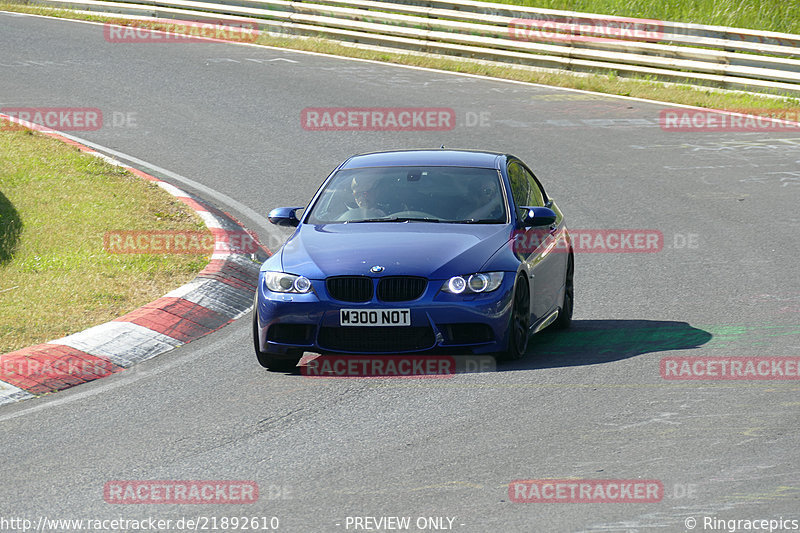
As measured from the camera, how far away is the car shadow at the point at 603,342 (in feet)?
28.9

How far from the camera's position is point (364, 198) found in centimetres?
979

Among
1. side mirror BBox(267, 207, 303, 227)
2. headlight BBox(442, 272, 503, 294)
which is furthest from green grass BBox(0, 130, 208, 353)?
headlight BBox(442, 272, 503, 294)

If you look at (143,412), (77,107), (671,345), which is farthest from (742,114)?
(143,412)

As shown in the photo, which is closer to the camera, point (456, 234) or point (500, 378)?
point (500, 378)

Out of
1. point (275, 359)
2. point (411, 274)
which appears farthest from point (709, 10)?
point (275, 359)

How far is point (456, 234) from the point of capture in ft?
29.8

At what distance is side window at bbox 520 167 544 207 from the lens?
10422mm

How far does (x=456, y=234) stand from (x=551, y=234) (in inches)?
49.6

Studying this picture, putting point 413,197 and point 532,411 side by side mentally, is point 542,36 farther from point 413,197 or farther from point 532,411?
point 532,411

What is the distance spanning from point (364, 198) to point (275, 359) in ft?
5.63

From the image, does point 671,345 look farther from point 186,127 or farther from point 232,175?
point 186,127

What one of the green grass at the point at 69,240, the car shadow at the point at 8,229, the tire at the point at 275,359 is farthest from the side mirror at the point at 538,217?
the car shadow at the point at 8,229

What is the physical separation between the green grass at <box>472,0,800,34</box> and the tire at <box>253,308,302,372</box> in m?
20.4

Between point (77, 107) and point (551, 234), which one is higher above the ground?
point (551, 234)
